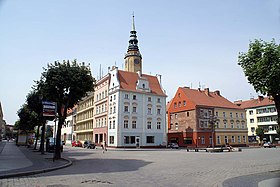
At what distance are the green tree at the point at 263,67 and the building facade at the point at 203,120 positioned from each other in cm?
4022

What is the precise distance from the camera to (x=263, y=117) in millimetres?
84750

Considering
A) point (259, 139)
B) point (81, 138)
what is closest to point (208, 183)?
point (81, 138)

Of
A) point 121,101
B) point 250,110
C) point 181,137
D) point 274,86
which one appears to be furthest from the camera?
point 250,110

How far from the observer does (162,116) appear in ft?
192

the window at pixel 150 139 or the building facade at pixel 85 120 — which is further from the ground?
the building facade at pixel 85 120

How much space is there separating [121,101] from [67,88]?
2988cm

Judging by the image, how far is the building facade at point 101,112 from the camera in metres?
58.7

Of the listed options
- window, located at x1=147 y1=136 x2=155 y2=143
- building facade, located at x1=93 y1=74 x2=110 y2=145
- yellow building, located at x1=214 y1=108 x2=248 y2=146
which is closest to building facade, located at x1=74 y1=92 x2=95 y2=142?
building facade, located at x1=93 y1=74 x2=110 y2=145

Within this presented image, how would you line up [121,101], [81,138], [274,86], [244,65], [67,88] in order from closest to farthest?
[274,86]
[244,65]
[67,88]
[121,101]
[81,138]

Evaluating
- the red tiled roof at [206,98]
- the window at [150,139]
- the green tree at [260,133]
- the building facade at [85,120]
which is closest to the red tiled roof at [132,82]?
the red tiled roof at [206,98]

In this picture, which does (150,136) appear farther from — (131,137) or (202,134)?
(202,134)

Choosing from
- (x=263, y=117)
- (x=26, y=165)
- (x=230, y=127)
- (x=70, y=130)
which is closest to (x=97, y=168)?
(x=26, y=165)

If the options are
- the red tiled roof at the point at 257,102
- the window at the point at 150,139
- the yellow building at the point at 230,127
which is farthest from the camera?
the red tiled roof at the point at 257,102

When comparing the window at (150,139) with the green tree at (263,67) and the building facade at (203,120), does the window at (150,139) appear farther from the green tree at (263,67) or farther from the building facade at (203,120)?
the green tree at (263,67)
